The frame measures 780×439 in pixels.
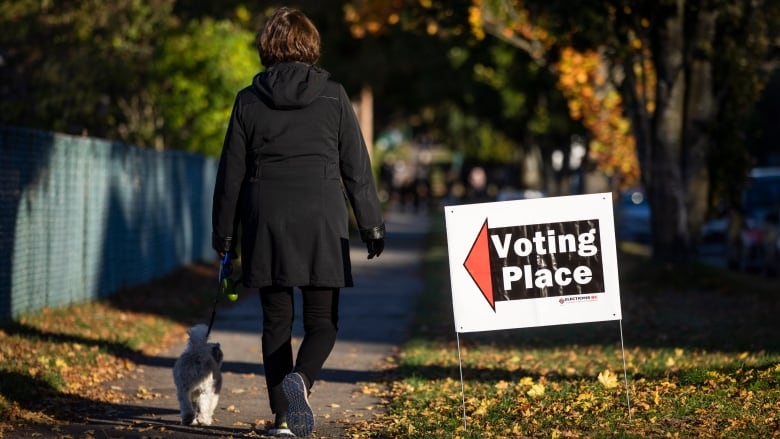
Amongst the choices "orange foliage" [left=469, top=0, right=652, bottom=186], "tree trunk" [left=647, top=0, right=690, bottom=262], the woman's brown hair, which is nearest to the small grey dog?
the woman's brown hair

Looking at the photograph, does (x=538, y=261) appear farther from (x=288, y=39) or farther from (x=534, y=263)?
(x=288, y=39)

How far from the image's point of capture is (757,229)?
23641 millimetres

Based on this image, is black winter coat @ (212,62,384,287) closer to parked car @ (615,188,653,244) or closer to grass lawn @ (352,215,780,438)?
grass lawn @ (352,215,780,438)

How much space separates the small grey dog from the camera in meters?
7.24

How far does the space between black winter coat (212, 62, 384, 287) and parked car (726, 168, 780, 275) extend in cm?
1631

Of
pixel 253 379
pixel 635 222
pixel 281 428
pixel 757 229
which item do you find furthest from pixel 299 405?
pixel 635 222

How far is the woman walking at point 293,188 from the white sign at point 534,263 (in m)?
0.65

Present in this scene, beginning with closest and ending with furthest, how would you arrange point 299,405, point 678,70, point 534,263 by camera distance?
Answer: point 299,405, point 534,263, point 678,70

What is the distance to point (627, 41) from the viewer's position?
16.8 meters

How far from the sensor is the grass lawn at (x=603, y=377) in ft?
22.7

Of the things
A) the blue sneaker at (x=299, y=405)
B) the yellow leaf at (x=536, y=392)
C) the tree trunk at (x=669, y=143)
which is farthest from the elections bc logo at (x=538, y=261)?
the tree trunk at (x=669, y=143)

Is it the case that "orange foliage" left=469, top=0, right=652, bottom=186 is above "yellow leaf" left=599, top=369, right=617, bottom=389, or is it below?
above

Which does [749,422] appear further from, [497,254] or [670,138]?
[670,138]

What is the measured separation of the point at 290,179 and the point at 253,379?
11.3 feet
